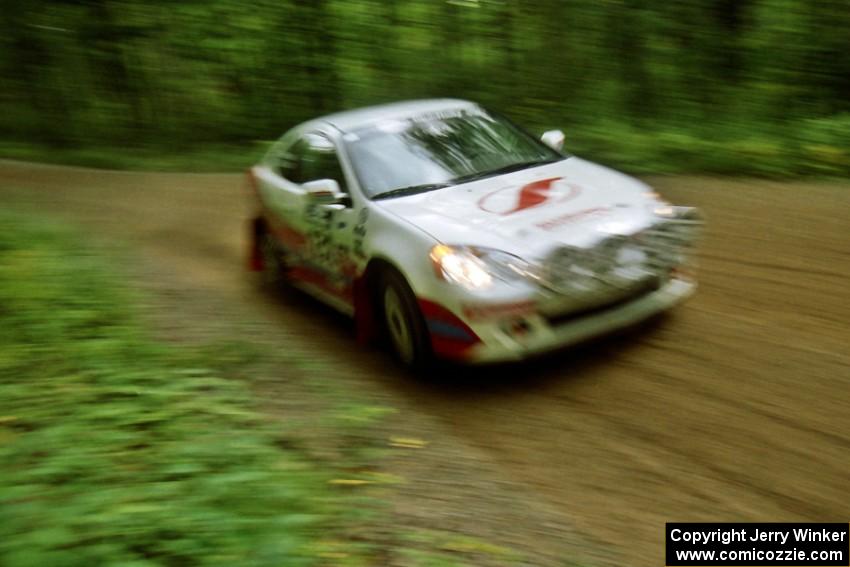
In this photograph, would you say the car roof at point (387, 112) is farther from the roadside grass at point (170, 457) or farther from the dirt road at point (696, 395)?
the roadside grass at point (170, 457)

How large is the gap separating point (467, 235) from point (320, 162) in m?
1.96

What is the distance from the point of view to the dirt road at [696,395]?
13.3 feet

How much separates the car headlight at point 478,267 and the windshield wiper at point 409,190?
3.03 feet

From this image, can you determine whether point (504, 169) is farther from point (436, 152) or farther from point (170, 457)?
point (170, 457)

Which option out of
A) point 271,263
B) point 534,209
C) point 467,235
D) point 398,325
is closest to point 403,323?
point 398,325

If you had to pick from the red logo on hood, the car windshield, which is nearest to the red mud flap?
the red logo on hood

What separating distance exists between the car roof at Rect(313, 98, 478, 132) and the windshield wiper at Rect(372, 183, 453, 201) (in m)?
0.90

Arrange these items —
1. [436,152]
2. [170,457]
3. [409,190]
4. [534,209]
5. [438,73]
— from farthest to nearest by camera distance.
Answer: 1. [438,73]
2. [436,152]
3. [409,190]
4. [534,209]
5. [170,457]

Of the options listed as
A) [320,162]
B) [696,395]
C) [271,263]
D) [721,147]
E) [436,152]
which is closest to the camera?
[696,395]

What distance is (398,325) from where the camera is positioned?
5746 millimetres

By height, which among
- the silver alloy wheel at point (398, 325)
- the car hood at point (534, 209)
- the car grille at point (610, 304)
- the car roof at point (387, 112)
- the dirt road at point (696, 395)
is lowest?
the dirt road at point (696, 395)

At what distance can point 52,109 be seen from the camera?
49.4 feet

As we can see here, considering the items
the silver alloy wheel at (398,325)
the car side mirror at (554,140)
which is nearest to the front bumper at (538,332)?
the silver alloy wheel at (398,325)

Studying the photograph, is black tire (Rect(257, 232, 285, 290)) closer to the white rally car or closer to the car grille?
the white rally car
